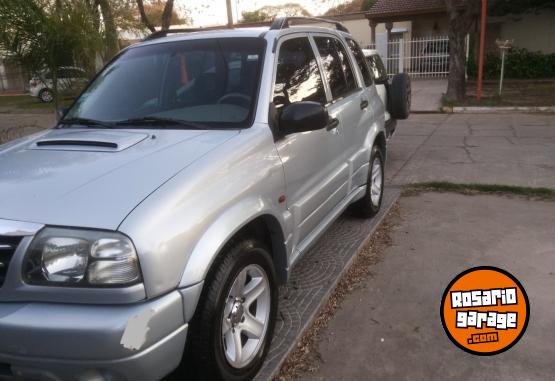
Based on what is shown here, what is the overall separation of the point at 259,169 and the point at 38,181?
43.5 inches

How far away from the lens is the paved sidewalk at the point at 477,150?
6785 millimetres

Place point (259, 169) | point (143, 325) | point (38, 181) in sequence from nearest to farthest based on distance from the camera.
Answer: point (143, 325) < point (38, 181) < point (259, 169)

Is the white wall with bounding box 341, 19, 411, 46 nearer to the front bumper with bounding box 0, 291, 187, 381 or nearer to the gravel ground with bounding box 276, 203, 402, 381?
the gravel ground with bounding box 276, 203, 402, 381

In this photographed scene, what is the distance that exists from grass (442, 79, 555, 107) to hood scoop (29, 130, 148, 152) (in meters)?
12.2

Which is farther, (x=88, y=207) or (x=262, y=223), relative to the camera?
(x=262, y=223)

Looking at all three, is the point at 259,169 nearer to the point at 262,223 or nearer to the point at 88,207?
the point at 262,223

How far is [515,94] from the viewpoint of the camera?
608 inches

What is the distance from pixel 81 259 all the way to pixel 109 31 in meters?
6.06

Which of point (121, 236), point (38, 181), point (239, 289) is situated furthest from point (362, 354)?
point (38, 181)

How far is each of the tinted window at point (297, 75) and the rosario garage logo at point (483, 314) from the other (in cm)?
160

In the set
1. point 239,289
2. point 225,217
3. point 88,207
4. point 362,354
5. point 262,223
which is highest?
point 88,207

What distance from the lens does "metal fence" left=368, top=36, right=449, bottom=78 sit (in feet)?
68.0

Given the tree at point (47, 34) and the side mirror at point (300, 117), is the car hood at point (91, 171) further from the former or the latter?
the tree at point (47, 34)

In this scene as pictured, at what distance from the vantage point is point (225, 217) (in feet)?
7.92
